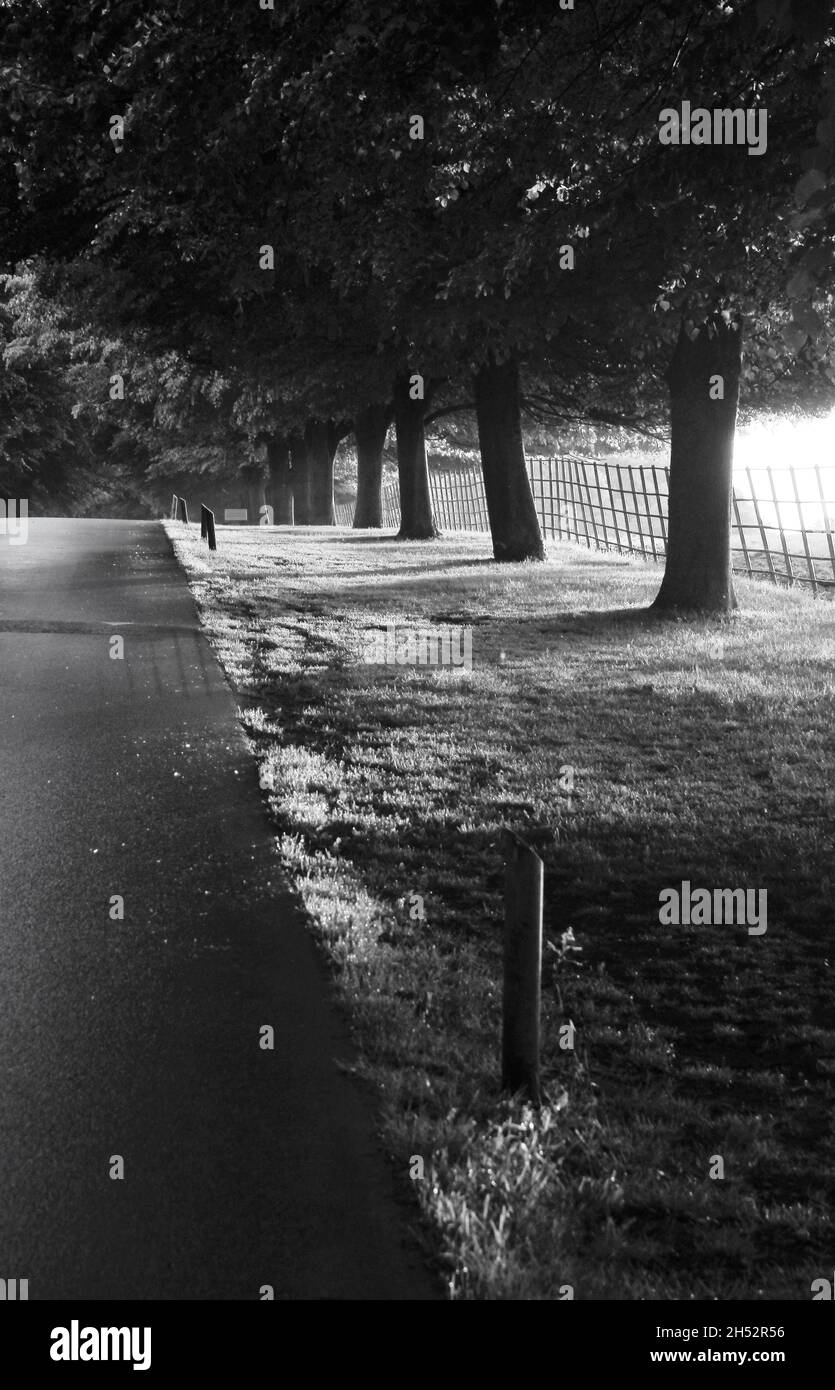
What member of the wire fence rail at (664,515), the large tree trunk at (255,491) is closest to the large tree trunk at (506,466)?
the wire fence rail at (664,515)

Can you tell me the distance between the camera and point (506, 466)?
89.5 ft

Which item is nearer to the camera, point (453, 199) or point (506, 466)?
point (453, 199)

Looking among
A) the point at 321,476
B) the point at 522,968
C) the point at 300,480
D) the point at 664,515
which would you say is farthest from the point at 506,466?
the point at 522,968

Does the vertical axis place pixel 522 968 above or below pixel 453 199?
below

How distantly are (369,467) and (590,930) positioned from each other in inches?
1497

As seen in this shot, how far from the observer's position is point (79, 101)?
16.6 metres

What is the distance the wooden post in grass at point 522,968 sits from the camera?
4789 mm

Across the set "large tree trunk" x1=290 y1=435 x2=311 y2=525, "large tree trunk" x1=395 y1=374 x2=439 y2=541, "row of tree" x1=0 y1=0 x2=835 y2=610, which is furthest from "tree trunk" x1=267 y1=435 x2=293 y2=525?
"row of tree" x1=0 y1=0 x2=835 y2=610

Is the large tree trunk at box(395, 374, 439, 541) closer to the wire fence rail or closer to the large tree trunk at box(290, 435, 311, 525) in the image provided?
the wire fence rail

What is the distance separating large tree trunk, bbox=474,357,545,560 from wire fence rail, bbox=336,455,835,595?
9.34 ft

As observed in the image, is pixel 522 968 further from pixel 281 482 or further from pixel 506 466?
pixel 281 482

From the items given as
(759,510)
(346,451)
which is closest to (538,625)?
(759,510)
